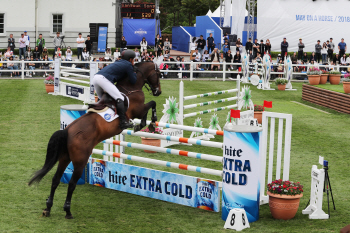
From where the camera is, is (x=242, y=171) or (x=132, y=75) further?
(x=132, y=75)

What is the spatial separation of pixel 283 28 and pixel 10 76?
22980mm

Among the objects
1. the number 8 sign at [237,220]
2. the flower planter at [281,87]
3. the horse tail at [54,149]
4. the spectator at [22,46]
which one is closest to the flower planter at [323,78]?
the flower planter at [281,87]

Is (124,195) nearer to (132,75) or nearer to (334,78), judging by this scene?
(132,75)

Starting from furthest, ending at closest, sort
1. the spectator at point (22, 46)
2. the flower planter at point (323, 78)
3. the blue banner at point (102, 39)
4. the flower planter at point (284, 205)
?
1. the blue banner at point (102, 39)
2. the spectator at point (22, 46)
3. the flower planter at point (323, 78)
4. the flower planter at point (284, 205)

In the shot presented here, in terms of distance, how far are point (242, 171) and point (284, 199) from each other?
0.75 meters

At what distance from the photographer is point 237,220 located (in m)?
6.45

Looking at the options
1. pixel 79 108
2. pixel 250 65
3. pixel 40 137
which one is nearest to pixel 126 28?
pixel 250 65

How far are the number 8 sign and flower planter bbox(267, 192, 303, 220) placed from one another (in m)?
0.56

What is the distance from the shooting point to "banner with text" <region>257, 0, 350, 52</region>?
38.4 meters

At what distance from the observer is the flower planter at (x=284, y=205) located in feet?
22.1

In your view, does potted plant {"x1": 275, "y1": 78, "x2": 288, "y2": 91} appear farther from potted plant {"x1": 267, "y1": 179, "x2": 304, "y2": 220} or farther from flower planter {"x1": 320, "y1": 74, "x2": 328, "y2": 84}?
potted plant {"x1": 267, "y1": 179, "x2": 304, "y2": 220}

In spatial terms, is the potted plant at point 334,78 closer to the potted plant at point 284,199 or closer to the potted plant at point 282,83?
the potted plant at point 282,83

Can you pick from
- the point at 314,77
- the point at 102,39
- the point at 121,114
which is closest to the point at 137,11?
the point at 102,39

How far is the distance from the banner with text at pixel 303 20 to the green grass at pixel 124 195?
78.7ft
